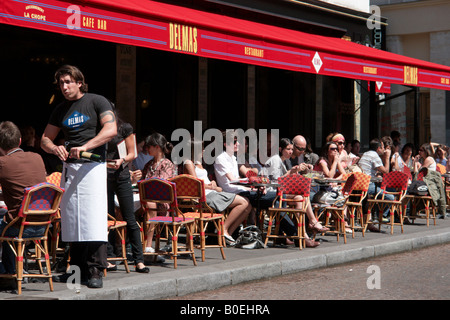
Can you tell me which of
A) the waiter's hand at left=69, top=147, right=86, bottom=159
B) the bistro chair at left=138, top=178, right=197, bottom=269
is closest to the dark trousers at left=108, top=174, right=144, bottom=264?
the bistro chair at left=138, top=178, right=197, bottom=269

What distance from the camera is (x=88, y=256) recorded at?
6.58m

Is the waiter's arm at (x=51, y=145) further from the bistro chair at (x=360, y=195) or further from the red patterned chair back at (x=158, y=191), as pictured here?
the bistro chair at (x=360, y=195)

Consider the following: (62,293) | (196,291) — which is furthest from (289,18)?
(62,293)

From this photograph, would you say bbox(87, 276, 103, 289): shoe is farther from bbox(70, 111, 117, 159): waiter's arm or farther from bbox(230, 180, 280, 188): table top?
bbox(230, 180, 280, 188): table top

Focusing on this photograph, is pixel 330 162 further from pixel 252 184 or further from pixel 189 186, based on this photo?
→ pixel 189 186

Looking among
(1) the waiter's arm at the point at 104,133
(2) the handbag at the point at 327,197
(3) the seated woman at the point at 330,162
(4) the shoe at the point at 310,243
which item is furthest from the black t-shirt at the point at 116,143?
(3) the seated woman at the point at 330,162

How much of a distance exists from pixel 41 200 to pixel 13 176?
1.02 feet

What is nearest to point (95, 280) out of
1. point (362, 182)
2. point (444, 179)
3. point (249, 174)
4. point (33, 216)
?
point (33, 216)

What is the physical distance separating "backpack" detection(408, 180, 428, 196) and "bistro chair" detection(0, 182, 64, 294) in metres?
8.08

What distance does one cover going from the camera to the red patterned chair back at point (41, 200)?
6219 mm
